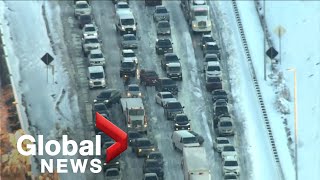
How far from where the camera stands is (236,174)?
403 feet

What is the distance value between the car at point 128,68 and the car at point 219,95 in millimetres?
8662

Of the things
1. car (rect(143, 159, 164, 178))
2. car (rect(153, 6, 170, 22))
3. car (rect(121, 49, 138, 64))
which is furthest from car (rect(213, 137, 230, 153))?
car (rect(153, 6, 170, 22))

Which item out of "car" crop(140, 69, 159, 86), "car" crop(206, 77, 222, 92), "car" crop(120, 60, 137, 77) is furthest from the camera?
"car" crop(120, 60, 137, 77)

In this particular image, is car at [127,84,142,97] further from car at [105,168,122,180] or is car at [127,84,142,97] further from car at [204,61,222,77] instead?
car at [105,168,122,180]

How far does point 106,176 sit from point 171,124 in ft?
40.4

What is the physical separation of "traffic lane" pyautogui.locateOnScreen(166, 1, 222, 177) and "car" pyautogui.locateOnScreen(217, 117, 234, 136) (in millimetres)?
1158

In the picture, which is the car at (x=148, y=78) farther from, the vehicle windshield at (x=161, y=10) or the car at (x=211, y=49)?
the vehicle windshield at (x=161, y=10)

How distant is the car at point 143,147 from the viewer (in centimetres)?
12412

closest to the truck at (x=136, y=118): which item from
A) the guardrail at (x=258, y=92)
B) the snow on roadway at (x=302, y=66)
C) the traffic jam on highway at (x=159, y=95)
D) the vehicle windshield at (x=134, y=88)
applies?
the traffic jam on highway at (x=159, y=95)

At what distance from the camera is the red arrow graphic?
402 feet

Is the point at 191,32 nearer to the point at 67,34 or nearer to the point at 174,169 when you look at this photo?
the point at 67,34

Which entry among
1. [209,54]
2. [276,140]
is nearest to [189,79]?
A: [209,54]

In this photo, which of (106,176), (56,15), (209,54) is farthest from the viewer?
(56,15)

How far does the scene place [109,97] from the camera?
132m
